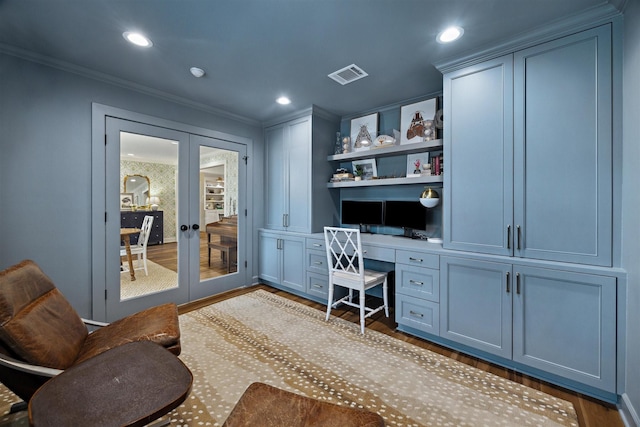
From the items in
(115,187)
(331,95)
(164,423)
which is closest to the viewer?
(164,423)

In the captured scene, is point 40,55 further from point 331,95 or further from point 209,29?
point 331,95

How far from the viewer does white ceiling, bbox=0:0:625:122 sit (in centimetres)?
177

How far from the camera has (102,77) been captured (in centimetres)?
267

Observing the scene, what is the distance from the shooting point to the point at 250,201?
4078mm

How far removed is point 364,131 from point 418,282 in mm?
2097

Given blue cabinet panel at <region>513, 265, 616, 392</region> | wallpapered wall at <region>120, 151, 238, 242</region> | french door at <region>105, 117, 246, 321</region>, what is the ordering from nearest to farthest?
blue cabinet panel at <region>513, 265, 616, 392</region>, french door at <region>105, 117, 246, 321</region>, wallpapered wall at <region>120, 151, 238, 242</region>

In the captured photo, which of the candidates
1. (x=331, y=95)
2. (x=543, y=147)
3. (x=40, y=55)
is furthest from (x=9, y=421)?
(x=543, y=147)

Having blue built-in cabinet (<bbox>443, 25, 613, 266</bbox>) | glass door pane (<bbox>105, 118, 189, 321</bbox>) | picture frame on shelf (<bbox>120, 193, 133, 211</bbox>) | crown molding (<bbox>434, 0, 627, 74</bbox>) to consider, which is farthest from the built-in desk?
picture frame on shelf (<bbox>120, 193, 133, 211</bbox>)

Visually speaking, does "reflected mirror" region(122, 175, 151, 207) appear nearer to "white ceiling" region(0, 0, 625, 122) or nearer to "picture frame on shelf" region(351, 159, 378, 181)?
"white ceiling" region(0, 0, 625, 122)

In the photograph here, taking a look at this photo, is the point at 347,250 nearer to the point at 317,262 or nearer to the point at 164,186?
the point at 317,262

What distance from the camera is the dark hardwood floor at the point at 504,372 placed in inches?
64.7

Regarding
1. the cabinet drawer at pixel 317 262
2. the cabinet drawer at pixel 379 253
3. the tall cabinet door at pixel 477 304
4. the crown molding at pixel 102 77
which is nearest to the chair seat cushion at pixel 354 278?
the cabinet drawer at pixel 379 253

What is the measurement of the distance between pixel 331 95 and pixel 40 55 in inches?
105

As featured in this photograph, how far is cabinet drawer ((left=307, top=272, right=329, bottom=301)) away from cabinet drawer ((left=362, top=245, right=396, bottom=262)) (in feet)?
2.18
